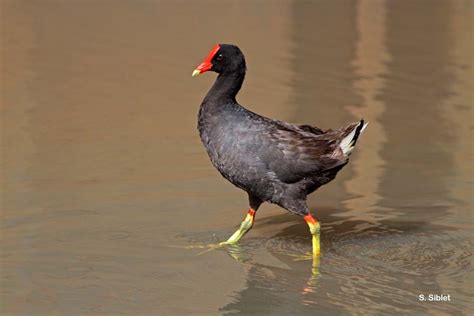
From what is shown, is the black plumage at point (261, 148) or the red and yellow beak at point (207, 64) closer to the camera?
the black plumage at point (261, 148)

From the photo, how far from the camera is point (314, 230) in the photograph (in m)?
6.56

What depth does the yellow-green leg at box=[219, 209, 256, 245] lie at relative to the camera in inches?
268

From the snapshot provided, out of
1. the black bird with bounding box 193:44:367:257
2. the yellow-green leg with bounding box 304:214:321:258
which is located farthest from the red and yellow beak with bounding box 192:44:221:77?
the yellow-green leg with bounding box 304:214:321:258

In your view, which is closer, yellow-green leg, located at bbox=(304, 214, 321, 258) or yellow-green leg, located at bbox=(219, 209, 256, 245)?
yellow-green leg, located at bbox=(304, 214, 321, 258)

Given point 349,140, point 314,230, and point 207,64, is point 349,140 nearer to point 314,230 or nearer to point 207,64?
point 314,230

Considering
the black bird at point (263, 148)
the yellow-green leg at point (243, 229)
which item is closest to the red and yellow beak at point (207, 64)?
the black bird at point (263, 148)

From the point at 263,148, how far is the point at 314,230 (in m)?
0.59

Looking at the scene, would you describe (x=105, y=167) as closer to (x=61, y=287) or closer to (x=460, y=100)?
(x=61, y=287)

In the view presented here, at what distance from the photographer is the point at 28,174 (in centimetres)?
802

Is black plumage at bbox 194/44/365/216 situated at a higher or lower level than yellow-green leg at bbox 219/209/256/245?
higher

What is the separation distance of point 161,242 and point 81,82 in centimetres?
450

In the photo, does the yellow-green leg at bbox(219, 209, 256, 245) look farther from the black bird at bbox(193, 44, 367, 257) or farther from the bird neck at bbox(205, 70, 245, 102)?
the bird neck at bbox(205, 70, 245, 102)

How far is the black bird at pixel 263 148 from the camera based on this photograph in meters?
6.37

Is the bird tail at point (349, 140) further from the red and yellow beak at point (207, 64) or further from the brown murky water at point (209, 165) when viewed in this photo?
the red and yellow beak at point (207, 64)
